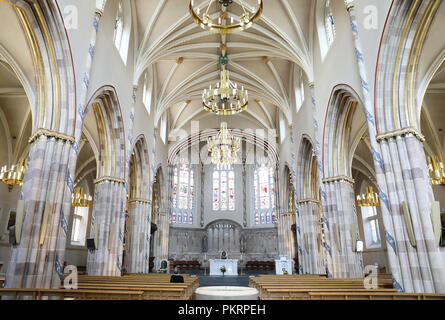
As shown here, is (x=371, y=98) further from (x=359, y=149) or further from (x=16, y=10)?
(x=359, y=149)

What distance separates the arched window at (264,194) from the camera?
30672 millimetres

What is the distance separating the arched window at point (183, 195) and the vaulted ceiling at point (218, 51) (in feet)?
28.6

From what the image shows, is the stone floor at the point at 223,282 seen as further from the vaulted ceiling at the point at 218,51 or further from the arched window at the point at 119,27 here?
the arched window at the point at 119,27

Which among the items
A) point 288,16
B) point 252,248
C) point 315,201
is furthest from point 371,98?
point 252,248

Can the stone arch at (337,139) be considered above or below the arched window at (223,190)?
below

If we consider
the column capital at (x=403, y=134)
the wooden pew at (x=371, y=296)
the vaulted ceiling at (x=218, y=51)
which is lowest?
the wooden pew at (x=371, y=296)

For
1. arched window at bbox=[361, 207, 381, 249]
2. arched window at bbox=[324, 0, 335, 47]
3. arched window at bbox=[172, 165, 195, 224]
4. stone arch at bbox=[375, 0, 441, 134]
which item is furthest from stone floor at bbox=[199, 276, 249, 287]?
arched window at bbox=[172, 165, 195, 224]

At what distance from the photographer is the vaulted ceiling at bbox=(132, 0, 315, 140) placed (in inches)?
611

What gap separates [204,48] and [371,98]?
11728mm

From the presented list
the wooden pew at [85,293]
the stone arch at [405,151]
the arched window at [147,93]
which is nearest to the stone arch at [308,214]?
the stone arch at [405,151]

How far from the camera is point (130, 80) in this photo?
1513cm

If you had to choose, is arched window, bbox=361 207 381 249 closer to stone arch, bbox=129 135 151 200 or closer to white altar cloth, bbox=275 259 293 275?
white altar cloth, bbox=275 259 293 275

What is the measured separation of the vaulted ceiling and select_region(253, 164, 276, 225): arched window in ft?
28.4

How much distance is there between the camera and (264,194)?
3153 cm
